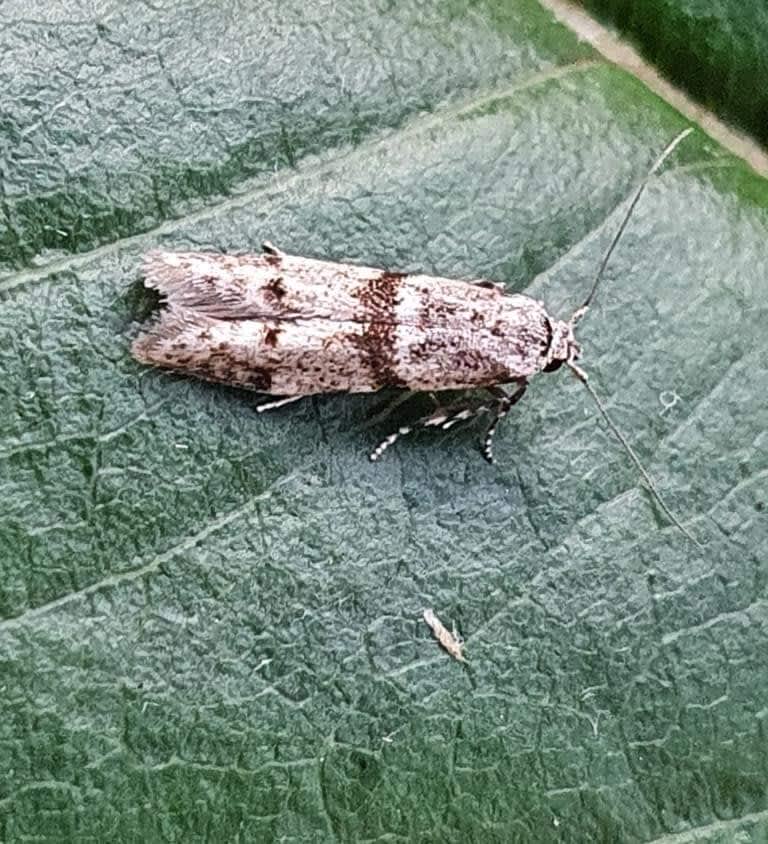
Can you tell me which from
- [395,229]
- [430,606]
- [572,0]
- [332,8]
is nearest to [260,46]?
[332,8]

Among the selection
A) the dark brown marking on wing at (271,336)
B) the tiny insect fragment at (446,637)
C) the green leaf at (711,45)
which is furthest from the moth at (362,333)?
the tiny insect fragment at (446,637)

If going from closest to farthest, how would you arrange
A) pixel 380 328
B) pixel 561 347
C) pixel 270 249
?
pixel 270 249
pixel 561 347
pixel 380 328

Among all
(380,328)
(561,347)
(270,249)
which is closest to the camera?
(270,249)

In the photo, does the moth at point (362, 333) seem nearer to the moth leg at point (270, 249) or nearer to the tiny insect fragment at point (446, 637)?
the moth leg at point (270, 249)

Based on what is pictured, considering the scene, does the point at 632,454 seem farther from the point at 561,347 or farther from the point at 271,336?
the point at 271,336

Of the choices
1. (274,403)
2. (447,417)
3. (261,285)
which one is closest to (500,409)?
(447,417)

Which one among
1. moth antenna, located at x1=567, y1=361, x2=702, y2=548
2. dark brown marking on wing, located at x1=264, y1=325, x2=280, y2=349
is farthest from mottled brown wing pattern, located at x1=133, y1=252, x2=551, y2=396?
moth antenna, located at x1=567, y1=361, x2=702, y2=548
